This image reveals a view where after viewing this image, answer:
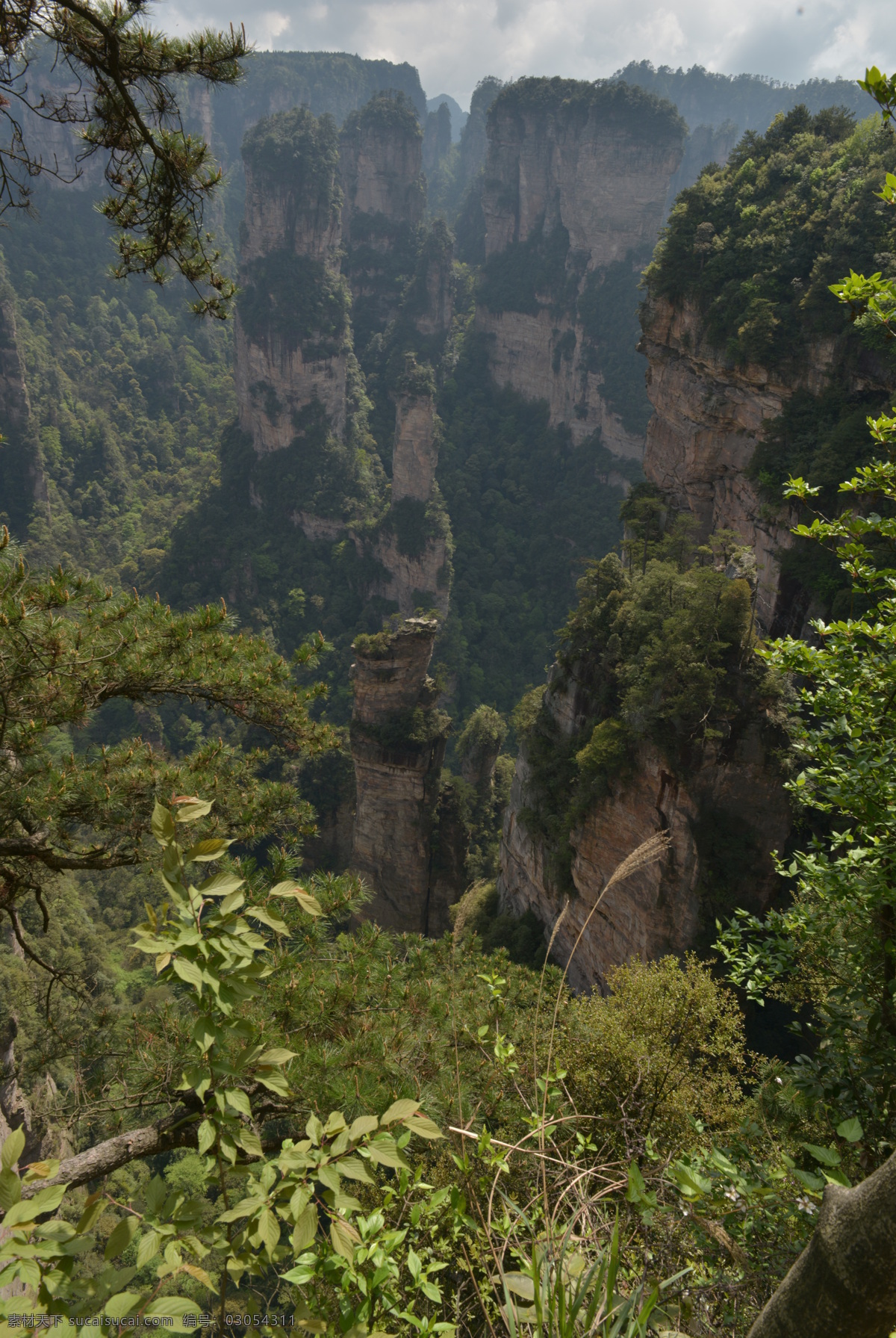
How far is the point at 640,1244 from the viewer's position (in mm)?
2742

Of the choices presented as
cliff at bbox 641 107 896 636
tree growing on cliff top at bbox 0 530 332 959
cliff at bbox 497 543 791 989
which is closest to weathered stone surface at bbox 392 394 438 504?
cliff at bbox 641 107 896 636

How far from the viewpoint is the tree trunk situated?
5.43 ft

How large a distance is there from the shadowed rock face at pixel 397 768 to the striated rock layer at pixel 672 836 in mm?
9520

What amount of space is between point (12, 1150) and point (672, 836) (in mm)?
11255

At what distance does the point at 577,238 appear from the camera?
2303 inches

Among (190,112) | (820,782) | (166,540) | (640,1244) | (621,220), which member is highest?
(190,112)

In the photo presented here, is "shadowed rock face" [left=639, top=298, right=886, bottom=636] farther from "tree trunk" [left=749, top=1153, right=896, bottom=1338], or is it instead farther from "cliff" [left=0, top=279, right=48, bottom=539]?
"cliff" [left=0, top=279, right=48, bottom=539]

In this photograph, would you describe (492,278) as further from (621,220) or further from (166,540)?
(166,540)

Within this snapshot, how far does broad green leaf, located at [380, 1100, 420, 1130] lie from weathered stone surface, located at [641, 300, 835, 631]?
54.4 ft

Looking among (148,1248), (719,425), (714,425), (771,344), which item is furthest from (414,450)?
(148,1248)

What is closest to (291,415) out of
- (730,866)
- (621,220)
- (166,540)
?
(166,540)

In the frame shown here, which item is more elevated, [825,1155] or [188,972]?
[188,972]

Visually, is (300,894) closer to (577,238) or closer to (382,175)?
(577,238)

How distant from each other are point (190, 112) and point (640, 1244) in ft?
339
